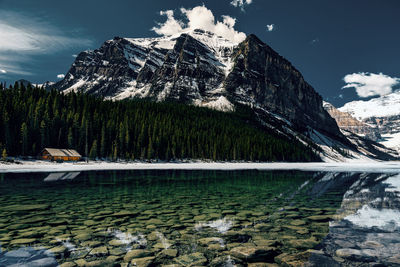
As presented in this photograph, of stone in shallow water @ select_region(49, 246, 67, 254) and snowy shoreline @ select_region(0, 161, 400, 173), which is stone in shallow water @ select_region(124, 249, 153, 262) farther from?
snowy shoreline @ select_region(0, 161, 400, 173)

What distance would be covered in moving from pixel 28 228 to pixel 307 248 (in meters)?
12.3

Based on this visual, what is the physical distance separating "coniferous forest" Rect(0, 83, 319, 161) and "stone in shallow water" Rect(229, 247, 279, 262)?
76.3m

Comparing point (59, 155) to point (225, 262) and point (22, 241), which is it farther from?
point (225, 262)

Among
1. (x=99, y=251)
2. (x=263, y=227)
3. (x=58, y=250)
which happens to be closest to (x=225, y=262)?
(x=99, y=251)

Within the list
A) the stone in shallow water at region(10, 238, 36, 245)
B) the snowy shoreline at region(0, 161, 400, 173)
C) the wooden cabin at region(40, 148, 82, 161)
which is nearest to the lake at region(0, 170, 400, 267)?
the stone in shallow water at region(10, 238, 36, 245)

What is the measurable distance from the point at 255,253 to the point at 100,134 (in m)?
98.0

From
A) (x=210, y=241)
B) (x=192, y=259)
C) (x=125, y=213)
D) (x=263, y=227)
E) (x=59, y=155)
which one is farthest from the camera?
(x=59, y=155)

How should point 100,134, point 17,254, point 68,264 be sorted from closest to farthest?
point 68,264 → point 17,254 → point 100,134

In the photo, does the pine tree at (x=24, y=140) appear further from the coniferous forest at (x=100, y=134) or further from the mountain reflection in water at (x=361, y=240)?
the mountain reflection in water at (x=361, y=240)

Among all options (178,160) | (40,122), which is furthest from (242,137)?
(40,122)

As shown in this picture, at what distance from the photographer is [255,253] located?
28.8 feet

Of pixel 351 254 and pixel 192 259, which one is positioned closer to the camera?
pixel 192 259

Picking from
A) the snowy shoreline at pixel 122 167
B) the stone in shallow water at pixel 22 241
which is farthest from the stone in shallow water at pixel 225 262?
the snowy shoreline at pixel 122 167

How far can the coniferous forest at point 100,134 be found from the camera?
7847cm
